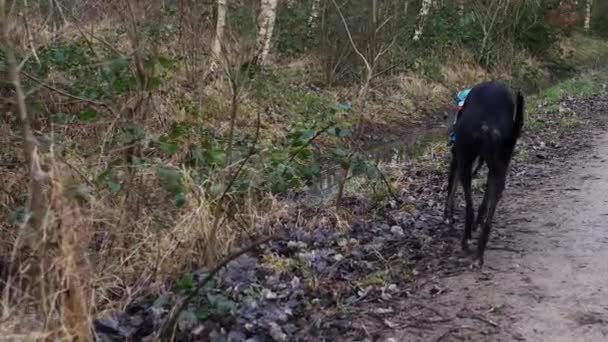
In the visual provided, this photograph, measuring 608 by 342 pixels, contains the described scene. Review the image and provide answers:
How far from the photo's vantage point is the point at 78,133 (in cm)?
755

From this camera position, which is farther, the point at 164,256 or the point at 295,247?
the point at 295,247

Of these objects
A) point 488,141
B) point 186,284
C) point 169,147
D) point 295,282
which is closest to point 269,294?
point 295,282

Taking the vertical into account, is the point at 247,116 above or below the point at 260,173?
below

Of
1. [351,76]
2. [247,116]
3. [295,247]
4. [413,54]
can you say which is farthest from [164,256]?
[413,54]

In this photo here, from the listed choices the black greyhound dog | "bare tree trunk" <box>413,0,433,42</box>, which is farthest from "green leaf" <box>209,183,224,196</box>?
"bare tree trunk" <box>413,0,433,42</box>

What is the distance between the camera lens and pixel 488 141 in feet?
16.7

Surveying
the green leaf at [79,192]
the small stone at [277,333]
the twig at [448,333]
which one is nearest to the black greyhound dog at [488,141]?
the twig at [448,333]

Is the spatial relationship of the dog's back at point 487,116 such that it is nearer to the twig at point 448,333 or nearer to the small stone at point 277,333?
the twig at point 448,333

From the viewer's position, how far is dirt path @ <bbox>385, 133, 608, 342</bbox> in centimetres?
407

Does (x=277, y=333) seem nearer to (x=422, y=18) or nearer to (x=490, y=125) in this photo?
(x=490, y=125)

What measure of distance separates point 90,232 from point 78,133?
3.69 metres

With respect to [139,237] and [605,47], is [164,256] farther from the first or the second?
[605,47]

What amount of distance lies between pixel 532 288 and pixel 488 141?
1.16 meters

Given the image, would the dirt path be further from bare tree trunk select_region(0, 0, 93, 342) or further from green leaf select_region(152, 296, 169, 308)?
bare tree trunk select_region(0, 0, 93, 342)
